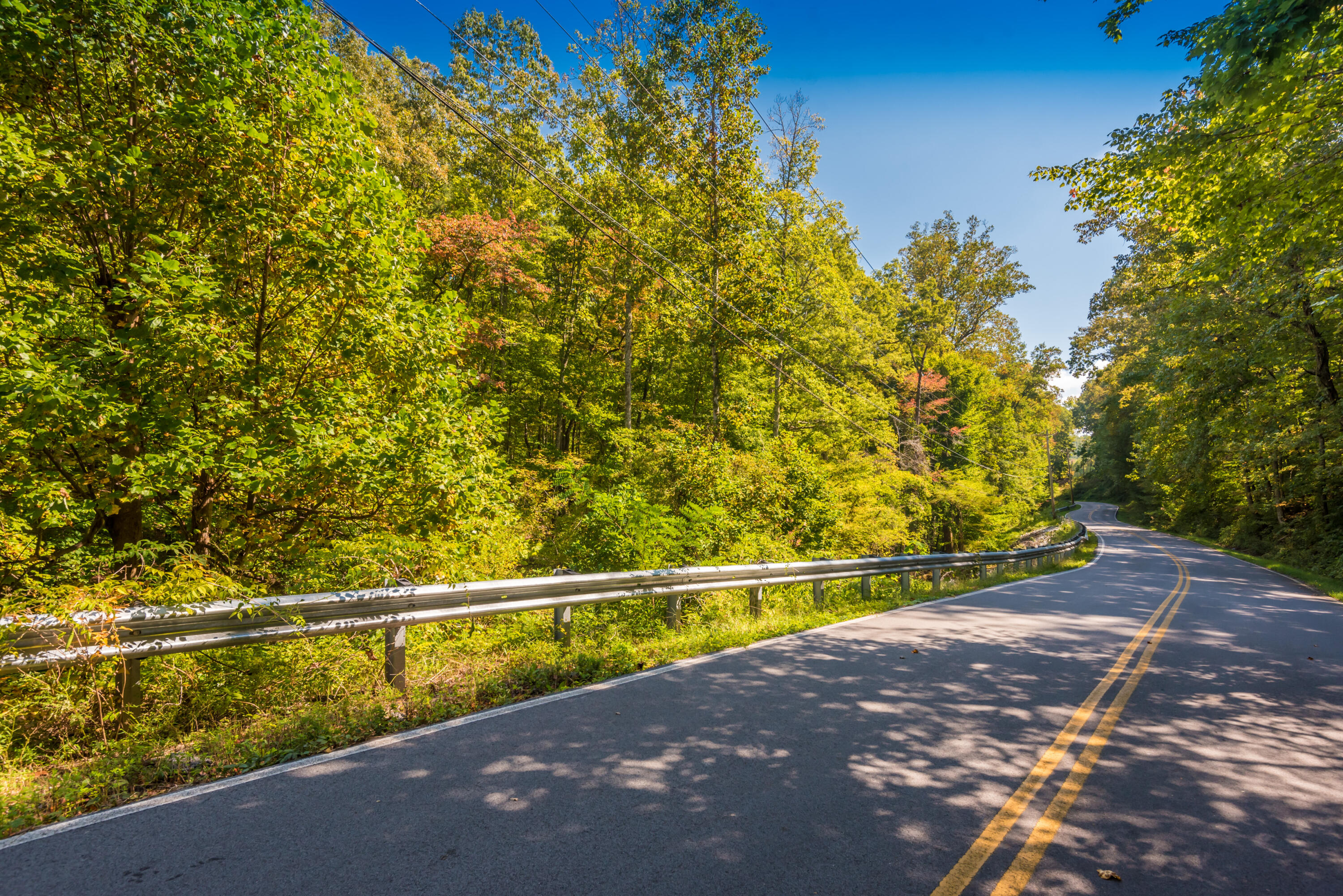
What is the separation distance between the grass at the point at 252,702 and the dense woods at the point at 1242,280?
9.80 metres

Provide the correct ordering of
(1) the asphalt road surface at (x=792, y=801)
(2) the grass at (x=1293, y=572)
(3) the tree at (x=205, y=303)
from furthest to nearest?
(2) the grass at (x=1293, y=572) < (3) the tree at (x=205, y=303) < (1) the asphalt road surface at (x=792, y=801)

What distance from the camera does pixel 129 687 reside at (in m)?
3.59

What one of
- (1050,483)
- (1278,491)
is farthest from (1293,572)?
(1050,483)

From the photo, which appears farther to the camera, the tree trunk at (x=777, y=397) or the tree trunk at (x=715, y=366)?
the tree trunk at (x=777, y=397)

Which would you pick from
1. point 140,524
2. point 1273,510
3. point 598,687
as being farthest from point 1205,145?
point 1273,510

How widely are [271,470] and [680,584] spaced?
4650 millimetres

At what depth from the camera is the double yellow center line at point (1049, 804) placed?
2.45m

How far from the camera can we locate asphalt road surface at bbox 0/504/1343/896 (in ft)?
7.82

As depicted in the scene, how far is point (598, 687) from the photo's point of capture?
4.84m

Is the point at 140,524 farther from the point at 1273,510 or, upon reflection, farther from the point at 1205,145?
the point at 1273,510

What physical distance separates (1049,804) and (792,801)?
4.80 ft

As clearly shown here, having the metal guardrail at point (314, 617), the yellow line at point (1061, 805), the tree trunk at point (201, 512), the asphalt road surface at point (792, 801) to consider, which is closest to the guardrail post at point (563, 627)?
the metal guardrail at point (314, 617)

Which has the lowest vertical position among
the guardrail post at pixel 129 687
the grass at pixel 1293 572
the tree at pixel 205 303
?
the grass at pixel 1293 572

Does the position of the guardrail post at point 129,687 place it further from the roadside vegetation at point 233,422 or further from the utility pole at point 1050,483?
the utility pole at point 1050,483
